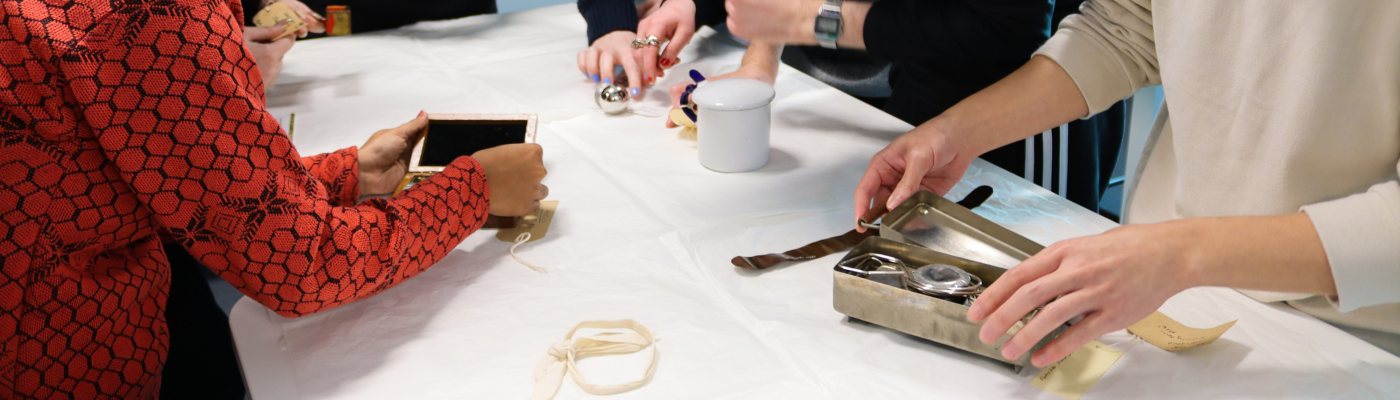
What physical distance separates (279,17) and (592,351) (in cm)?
121

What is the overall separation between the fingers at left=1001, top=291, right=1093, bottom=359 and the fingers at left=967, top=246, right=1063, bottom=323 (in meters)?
0.02

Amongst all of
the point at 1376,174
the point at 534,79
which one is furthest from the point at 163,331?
the point at 1376,174

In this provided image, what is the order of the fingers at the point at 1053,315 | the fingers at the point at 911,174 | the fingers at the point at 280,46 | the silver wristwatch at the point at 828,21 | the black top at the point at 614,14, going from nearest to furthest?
1. the fingers at the point at 1053,315
2. the fingers at the point at 911,174
3. the silver wristwatch at the point at 828,21
4. the fingers at the point at 280,46
5. the black top at the point at 614,14

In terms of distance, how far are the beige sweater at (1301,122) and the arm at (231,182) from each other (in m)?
0.88

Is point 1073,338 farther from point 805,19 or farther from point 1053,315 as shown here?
point 805,19

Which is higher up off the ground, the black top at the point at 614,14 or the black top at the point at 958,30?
the black top at the point at 958,30

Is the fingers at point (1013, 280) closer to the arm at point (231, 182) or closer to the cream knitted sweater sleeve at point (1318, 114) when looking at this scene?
the cream knitted sweater sleeve at point (1318, 114)

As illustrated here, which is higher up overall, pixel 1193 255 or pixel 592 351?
pixel 1193 255

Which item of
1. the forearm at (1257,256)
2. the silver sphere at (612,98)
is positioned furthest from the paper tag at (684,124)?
the forearm at (1257,256)

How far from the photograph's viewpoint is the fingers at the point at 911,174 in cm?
120

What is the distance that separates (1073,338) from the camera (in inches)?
34.8

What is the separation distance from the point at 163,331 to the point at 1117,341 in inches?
40.0

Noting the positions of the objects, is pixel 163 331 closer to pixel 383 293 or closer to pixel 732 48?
pixel 383 293

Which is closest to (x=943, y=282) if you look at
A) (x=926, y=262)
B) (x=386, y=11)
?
(x=926, y=262)
